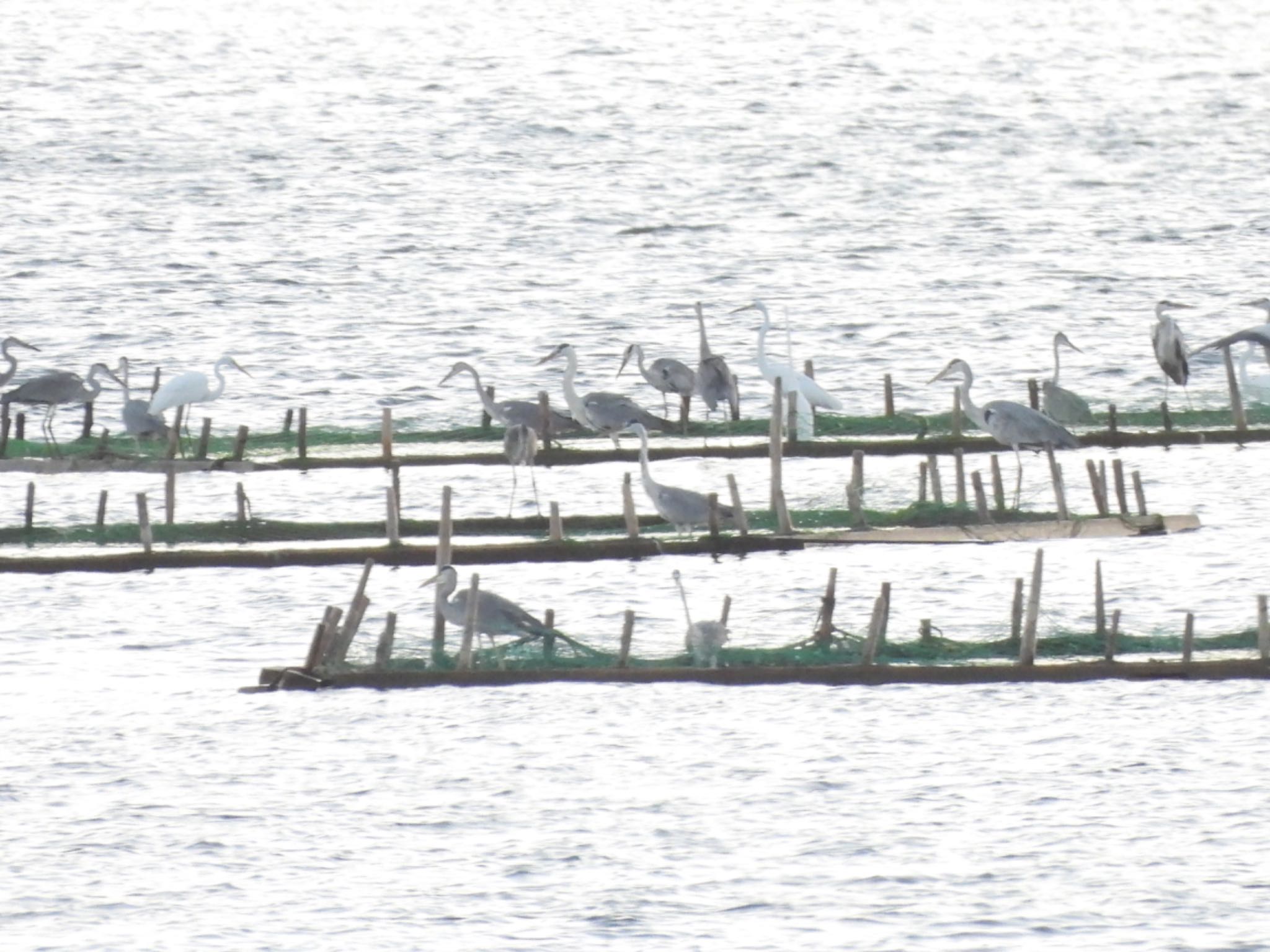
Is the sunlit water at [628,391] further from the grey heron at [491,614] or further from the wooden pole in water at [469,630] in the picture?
the wooden pole in water at [469,630]

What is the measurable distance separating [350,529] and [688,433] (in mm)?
7142

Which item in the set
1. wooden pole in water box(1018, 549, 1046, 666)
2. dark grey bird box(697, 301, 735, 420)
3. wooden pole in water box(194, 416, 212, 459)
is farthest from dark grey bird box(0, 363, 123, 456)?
wooden pole in water box(1018, 549, 1046, 666)

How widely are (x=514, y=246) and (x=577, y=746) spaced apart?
54364 millimetres

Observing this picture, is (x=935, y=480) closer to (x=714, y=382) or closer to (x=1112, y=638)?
(x=714, y=382)

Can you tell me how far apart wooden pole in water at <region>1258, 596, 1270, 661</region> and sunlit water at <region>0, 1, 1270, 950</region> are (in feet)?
4.04

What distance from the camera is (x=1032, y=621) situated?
1967cm

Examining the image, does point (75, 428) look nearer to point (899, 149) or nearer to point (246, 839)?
point (246, 839)

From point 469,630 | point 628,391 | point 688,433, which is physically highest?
point 628,391

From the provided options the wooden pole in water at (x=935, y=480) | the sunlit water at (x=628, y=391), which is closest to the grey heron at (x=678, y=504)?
the sunlit water at (x=628, y=391)

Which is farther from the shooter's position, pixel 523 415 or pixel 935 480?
pixel 523 415

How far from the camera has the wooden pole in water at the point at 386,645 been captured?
2011 cm

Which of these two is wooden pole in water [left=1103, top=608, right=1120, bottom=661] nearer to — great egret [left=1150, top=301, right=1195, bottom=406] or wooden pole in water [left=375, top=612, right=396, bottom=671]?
wooden pole in water [left=375, top=612, right=396, bottom=671]

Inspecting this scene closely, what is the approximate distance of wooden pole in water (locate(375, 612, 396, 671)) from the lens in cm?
2011

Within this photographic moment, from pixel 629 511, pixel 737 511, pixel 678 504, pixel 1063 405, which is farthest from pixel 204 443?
pixel 1063 405
